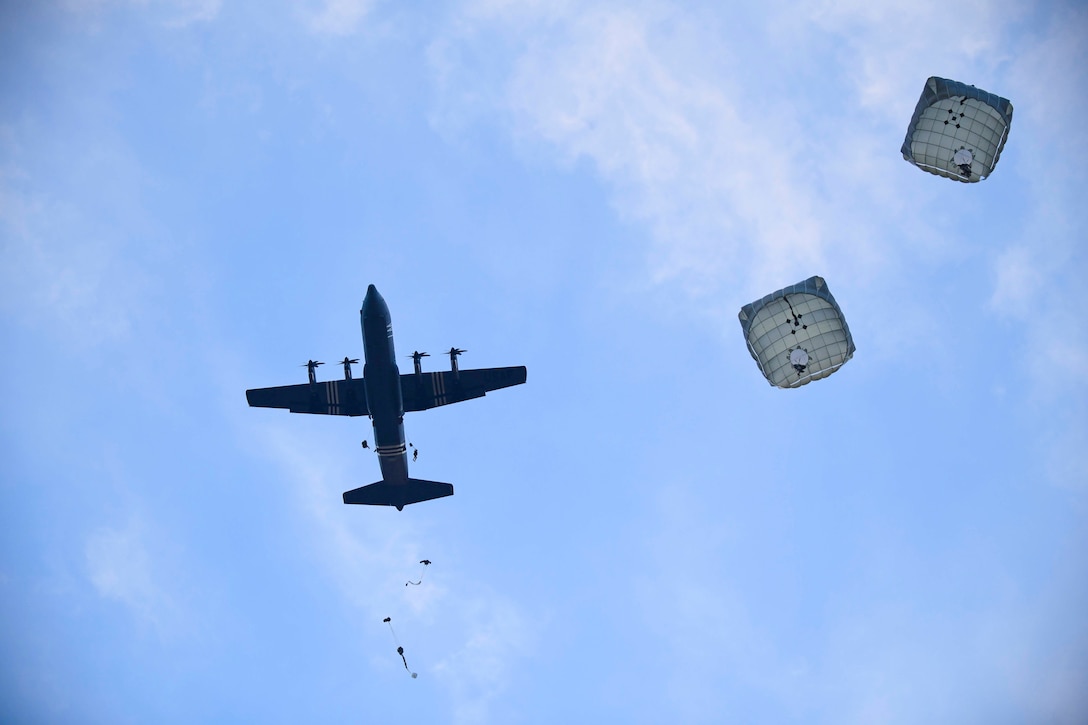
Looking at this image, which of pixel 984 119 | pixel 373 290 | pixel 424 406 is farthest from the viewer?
pixel 424 406

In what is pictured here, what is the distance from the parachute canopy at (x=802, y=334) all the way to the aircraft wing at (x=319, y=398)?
A: 90.2ft

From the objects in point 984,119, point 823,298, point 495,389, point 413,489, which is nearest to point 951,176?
point 984,119

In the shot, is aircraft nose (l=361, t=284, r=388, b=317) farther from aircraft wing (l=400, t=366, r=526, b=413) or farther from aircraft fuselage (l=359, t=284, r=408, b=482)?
aircraft wing (l=400, t=366, r=526, b=413)

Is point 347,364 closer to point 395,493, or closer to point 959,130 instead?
point 395,493

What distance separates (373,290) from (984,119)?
3339 cm

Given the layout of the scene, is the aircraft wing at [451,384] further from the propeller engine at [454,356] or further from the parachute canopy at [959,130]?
the parachute canopy at [959,130]

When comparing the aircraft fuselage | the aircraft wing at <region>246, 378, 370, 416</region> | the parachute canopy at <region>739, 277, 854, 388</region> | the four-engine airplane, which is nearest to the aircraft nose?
the aircraft fuselage

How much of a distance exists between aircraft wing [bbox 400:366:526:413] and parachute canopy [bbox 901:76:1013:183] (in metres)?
28.8

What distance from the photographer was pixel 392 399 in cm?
5491

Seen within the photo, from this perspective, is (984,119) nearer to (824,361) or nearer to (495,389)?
(824,361)

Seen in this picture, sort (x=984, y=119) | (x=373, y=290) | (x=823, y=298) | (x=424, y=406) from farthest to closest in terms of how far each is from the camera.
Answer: (x=424, y=406)
(x=373, y=290)
(x=984, y=119)
(x=823, y=298)

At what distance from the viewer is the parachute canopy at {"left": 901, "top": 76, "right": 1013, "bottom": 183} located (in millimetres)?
43781

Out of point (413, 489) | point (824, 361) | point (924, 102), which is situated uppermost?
point (924, 102)

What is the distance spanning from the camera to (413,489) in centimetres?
6209
